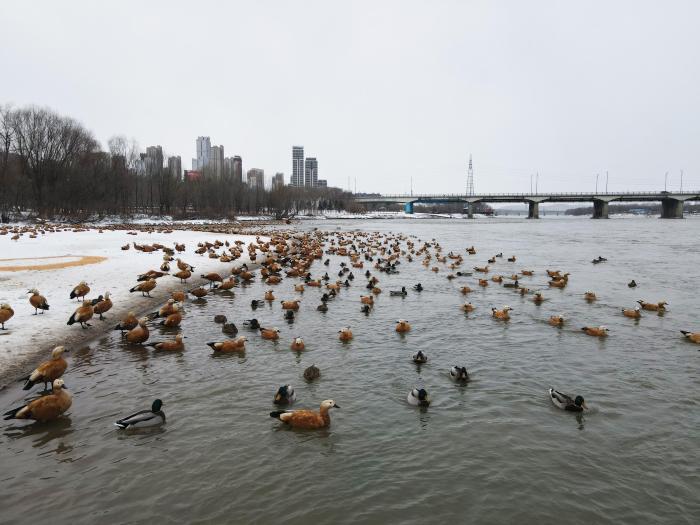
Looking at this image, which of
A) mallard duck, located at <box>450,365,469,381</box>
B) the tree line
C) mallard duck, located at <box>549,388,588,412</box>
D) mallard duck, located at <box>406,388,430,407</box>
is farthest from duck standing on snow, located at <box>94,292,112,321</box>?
the tree line

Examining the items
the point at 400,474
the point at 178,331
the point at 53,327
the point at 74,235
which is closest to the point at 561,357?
the point at 400,474

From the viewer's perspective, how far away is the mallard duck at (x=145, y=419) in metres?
8.41

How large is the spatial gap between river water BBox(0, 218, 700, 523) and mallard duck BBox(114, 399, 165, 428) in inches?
8.0

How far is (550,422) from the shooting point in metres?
8.95

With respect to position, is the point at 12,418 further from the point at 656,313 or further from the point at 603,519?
the point at 656,313

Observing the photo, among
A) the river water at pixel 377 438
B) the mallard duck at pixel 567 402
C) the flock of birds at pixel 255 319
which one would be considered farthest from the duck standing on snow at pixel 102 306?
the mallard duck at pixel 567 402

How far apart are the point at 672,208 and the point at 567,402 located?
564ft

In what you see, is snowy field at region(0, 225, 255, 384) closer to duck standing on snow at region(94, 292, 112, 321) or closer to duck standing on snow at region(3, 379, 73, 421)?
duck standing on snow at region(94, 292, 112, 321)

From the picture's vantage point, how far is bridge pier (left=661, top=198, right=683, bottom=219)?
474 ft

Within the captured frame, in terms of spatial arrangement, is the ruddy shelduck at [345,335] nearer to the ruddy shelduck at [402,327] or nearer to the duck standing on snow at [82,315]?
the ruddy shelduck at [402,327]

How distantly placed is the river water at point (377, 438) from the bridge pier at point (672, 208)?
160 meters

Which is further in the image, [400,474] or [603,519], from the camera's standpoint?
[400,474]

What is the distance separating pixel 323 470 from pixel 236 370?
16.2 feet

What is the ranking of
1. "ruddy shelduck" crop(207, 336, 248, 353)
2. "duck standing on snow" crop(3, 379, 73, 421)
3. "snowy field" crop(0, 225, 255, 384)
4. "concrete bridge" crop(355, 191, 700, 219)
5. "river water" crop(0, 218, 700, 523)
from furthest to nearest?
"concrete bridge" crop(355, 191, 700, 219) < "ruddy shelduck" crop(207, 336, 248, 353) < "snowy field" crop(0, 225, 255, 384) < "duck standing on snow" crop(3, 379, 73, 421) < "river water" crop(0, 218, 700, 523)
